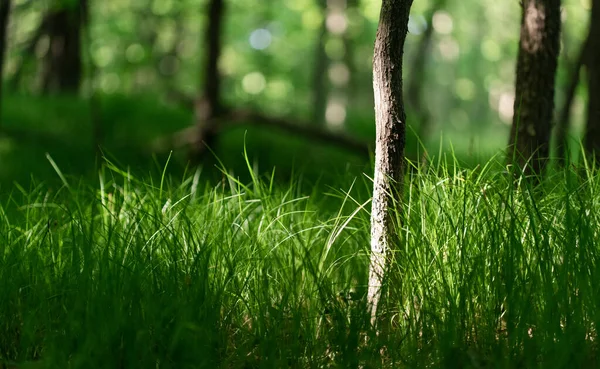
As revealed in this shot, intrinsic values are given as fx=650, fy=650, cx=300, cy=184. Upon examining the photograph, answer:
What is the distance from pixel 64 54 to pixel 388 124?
10.2m

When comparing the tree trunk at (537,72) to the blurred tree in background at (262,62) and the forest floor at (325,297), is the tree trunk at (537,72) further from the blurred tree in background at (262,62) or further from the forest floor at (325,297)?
the forest floor at (325,297)

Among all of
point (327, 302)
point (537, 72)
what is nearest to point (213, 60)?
point (537, 72)

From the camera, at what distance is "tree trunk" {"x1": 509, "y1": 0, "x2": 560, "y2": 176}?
331 centimetres

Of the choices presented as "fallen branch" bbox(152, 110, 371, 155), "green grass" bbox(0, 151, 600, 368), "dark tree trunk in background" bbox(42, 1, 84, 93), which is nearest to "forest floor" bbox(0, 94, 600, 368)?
"green grass" bbox(0, 151, 600, 368)

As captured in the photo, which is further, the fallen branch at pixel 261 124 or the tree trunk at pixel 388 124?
the fallen branch at pixel 261 124

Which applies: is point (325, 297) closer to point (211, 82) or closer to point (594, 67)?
point (594, 67)

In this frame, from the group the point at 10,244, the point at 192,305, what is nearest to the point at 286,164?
the point at 10,244

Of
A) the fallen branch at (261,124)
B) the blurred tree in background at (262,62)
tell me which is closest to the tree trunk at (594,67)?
the blurred tree in background at (262,62)

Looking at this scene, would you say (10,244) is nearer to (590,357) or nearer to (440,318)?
(440,318)

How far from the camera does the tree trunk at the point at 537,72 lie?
10.9ft

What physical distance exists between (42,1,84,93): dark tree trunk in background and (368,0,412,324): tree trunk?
9697 mm

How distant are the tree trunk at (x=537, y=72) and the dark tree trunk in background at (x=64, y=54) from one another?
9.23 m

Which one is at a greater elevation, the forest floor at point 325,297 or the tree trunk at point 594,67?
the tree trunk at point 594,67

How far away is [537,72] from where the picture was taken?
336 centimetres
